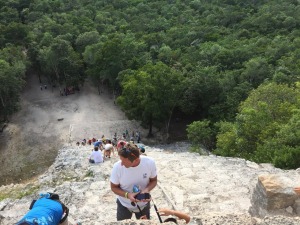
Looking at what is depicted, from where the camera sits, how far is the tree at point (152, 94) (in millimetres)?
31250

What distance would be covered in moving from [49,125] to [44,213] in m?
29.7

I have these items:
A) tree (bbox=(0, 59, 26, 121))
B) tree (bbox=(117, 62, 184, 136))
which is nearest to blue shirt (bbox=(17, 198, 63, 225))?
tree (bbox=(117, 62, 184, 136))

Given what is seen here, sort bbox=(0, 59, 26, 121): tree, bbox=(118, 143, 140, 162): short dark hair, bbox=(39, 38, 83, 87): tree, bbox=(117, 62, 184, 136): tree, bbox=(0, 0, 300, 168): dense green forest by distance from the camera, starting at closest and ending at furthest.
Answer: bbox=(118, 143, 140, 162): short dark hair < bbox=(0, 0, 300, 168): dense green forest < bbox=(117, 62, 184, 136): tree < bbox=(0, 59, 26, 121): tree < bbox=(39, 38, 83, 87): tree

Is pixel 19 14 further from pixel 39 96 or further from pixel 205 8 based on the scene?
pixel 205 8

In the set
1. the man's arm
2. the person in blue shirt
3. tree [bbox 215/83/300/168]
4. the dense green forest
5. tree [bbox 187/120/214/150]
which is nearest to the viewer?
the person in blue shirt

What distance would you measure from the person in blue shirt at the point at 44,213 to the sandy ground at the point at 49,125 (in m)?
22.0

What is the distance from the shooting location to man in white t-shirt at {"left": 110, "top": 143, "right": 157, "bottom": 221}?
724cm

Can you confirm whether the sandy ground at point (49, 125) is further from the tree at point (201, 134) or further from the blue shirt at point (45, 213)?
the blue shirt at point (45, 213)

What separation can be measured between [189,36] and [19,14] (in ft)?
81.7

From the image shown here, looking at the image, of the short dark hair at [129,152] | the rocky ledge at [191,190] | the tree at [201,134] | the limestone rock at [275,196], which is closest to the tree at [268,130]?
the rocky ledge at [191,190]

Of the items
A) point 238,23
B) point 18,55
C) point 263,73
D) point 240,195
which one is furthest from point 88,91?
point 240,195

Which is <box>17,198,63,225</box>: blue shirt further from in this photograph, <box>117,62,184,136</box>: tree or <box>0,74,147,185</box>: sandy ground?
<box>117,62,184,136</box>: tree

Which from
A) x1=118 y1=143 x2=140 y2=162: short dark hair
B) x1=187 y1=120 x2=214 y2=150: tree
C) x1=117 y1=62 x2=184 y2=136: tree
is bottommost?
x1=187 y1=120 x2=214 y2=150: tree

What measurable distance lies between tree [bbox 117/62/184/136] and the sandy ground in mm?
2321
